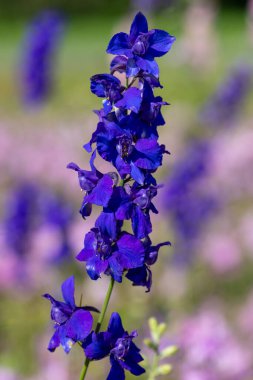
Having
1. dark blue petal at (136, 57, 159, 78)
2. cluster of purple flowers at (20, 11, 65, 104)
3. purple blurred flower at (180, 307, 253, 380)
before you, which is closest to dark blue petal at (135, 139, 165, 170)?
dark blue petal at (136, 57, 159, 78)

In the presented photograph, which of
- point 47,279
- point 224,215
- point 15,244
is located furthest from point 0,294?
point 224,215

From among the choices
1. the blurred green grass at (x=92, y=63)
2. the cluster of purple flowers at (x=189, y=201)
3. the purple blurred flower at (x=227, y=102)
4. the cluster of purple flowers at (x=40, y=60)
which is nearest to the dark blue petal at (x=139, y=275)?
the cluster of purple flowers at (x=189, y=201)

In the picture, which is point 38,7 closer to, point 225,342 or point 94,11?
point 94,11

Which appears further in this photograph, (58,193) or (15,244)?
(58,193)

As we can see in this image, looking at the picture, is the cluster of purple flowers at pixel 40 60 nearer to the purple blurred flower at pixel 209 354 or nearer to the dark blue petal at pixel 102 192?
the purple blurred flower at pixel 209 354

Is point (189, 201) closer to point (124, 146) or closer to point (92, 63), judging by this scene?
point (124, 146)

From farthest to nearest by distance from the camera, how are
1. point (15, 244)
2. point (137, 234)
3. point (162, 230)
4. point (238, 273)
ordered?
1. point (162, 230)
2. point (238, 273)
3. point (15, 244)
4. point (137, 234)

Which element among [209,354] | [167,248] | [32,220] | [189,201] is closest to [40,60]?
[167,248]

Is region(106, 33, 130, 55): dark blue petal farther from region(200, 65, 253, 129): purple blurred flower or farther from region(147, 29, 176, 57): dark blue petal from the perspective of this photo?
region(200, 65, 253, 129): purple blurred flower
